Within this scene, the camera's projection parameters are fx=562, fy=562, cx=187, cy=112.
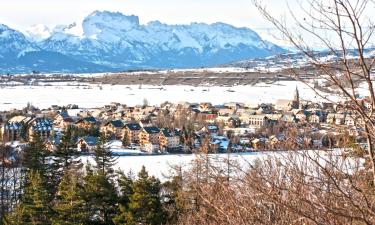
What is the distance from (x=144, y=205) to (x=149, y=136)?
81.0 feet

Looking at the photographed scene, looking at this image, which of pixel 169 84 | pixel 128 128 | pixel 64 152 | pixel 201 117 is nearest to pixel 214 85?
pixel 169 84

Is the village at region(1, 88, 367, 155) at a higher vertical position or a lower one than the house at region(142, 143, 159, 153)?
higher

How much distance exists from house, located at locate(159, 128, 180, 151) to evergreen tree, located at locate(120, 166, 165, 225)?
2233 cm

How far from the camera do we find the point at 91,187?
1136 cm

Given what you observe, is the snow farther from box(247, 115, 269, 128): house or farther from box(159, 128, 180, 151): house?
box(247, 115, 269, 128): house

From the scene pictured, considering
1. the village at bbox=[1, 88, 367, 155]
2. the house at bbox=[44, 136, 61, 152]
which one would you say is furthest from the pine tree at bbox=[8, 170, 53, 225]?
the village at bbox=[1, 88, 367, 155]

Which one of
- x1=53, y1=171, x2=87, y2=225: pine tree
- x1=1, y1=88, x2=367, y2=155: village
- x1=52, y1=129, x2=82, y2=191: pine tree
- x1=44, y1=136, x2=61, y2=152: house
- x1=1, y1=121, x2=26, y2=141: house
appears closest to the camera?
x1=53, y1=171, x2=87, y2=225: pine tree

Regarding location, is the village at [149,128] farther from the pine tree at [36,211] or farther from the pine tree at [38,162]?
the pine tree at [36,211]

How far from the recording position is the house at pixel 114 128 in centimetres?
3931

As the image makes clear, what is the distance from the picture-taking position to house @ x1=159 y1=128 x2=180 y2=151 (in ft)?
112

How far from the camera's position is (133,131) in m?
38.7

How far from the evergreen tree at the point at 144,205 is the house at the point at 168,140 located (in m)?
22.3

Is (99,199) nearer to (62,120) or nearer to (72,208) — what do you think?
(72,208)

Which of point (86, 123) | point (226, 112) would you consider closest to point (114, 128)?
point (86, 123)
